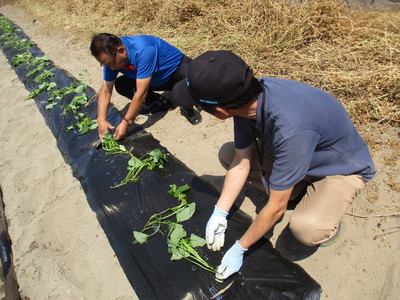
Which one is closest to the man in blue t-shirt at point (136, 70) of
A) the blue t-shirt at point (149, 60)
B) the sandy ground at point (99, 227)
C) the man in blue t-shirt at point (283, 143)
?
the blue t-shirt at point (149, 60)

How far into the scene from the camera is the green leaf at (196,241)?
66.7 inches

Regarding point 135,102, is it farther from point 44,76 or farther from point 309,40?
point 44,76

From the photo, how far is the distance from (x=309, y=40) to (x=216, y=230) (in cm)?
296

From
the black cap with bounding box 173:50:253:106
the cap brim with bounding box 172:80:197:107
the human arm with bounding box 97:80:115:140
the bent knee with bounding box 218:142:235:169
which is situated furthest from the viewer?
the human arm with bounding box 97:80:115:140

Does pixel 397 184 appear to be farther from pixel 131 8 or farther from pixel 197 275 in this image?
pixel 131 8

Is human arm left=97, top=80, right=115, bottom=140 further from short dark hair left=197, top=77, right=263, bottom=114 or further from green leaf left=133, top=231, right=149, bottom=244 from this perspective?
short dark hair left=197, top=77, right=263, bottom=114

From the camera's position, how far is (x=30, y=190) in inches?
101

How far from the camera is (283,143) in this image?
1.15 meters

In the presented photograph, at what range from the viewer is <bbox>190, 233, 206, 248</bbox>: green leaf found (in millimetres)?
1694

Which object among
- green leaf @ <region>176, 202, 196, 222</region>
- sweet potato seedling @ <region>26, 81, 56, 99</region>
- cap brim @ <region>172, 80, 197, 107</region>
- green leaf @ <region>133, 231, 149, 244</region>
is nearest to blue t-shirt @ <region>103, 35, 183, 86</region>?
cap brim @ <region>172, 80, 197, 107</region>

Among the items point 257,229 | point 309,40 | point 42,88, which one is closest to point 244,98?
point 257,229

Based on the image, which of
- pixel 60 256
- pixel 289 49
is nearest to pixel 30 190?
pixel 60 256

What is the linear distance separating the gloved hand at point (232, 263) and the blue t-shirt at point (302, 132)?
1.63ft

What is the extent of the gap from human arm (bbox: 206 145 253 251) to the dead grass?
140cm
